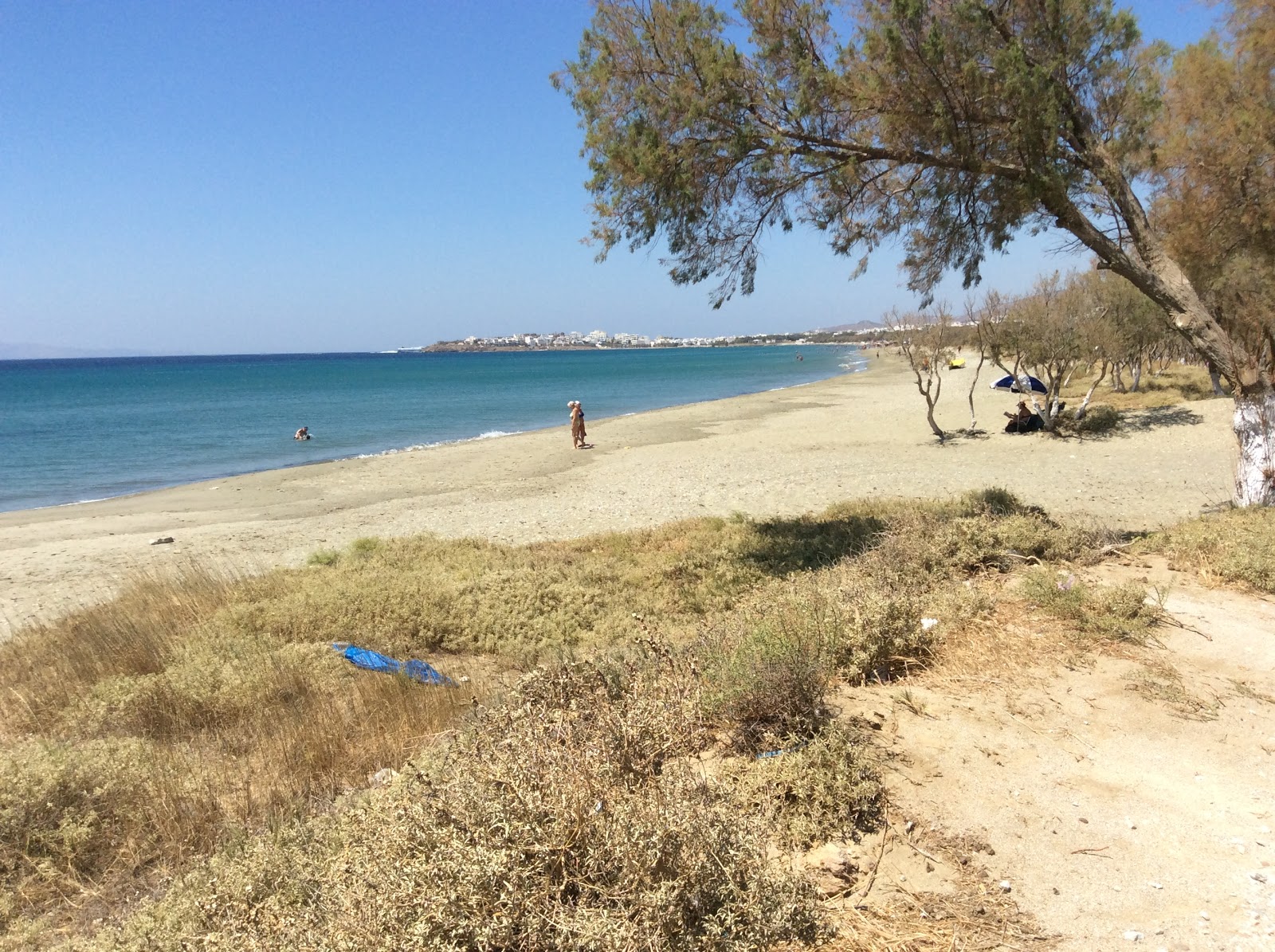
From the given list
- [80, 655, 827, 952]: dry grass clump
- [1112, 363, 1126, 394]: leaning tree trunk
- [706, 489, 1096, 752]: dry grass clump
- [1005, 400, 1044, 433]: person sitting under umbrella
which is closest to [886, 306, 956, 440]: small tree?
[1005, 400, 1044, 433]: person sitting under umbrella

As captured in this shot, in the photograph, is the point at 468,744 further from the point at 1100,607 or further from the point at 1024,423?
the point at 1024,423

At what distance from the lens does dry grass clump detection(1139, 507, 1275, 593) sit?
241 inches

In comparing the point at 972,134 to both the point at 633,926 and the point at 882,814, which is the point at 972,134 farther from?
the point at 633,926

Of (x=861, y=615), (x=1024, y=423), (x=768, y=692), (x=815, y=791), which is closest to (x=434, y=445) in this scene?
(x=1024, y=423)

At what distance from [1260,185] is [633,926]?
540 inches

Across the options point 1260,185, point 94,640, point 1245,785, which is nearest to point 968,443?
point 1260,185

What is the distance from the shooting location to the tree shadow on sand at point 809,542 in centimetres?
902

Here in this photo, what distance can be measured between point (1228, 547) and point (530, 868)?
7235mm

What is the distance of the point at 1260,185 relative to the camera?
34.9 feet

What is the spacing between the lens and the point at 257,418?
4709cm

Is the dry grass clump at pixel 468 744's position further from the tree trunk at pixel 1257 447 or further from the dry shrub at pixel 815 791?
the tree trunk at pixel 1257 447

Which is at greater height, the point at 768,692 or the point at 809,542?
the point at 768,692

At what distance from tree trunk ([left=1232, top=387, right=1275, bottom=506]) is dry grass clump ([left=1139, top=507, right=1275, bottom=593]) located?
822 millimetres

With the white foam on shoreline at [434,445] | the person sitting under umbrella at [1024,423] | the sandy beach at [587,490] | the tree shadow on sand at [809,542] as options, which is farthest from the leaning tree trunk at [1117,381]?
the white foam on shoreline at [434,445]
